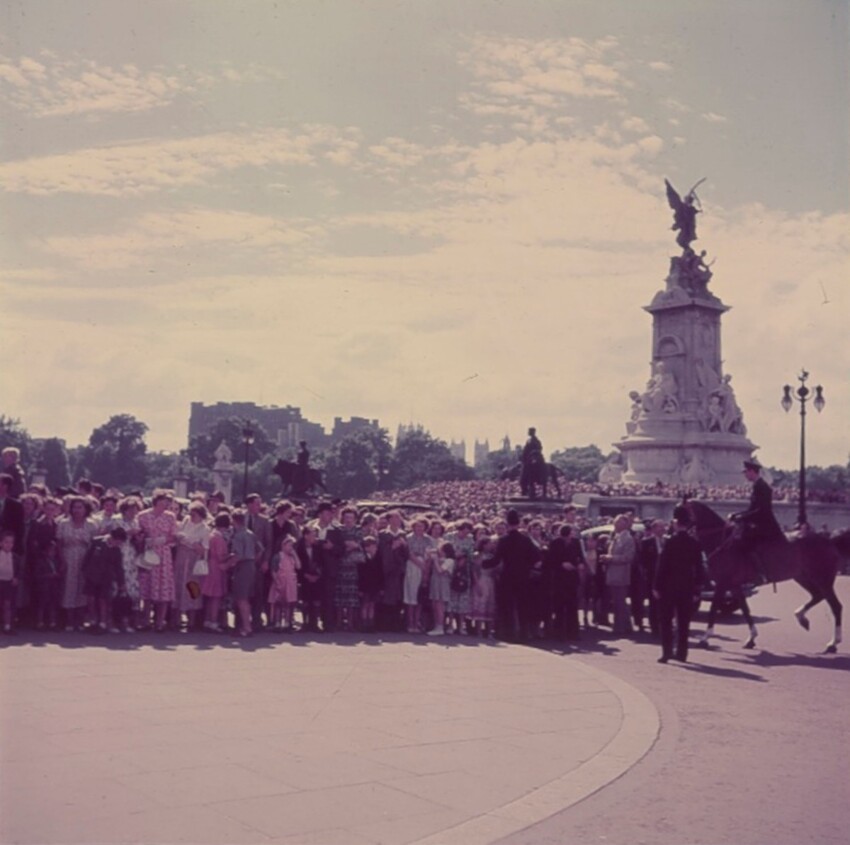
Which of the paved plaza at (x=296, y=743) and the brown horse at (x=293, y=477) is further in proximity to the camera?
the brown horse at (x=293, y=477)

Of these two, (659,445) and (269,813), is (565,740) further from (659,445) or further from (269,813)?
(659,445)

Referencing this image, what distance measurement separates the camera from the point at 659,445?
6519 cm

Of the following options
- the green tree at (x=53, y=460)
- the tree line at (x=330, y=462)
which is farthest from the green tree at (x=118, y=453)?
the green tree at (x=53, y=460)

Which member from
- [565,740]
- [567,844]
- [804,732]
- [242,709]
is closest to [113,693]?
[242,709]

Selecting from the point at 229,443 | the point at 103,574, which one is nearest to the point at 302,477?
the point at 103,574

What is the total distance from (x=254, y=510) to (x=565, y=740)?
9.03 metres

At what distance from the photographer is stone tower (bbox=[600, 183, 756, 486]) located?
64.6 metres

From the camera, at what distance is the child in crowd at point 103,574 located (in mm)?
15906

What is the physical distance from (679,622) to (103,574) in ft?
25.6

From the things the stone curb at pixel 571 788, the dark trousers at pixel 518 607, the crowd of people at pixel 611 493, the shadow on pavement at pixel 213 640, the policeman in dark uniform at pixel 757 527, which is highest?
the crowd of people at pixel 611 493

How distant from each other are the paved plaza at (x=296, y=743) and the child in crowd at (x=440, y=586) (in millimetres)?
3487

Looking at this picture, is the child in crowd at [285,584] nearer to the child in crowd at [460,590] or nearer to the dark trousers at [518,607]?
the child in crowd at [460,590]

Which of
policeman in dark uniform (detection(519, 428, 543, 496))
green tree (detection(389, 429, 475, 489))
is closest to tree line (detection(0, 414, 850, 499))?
green tree (detection(389, 429, 475, 489))

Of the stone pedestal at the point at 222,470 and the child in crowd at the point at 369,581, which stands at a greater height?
the stone pedestal at the point at 222,470
